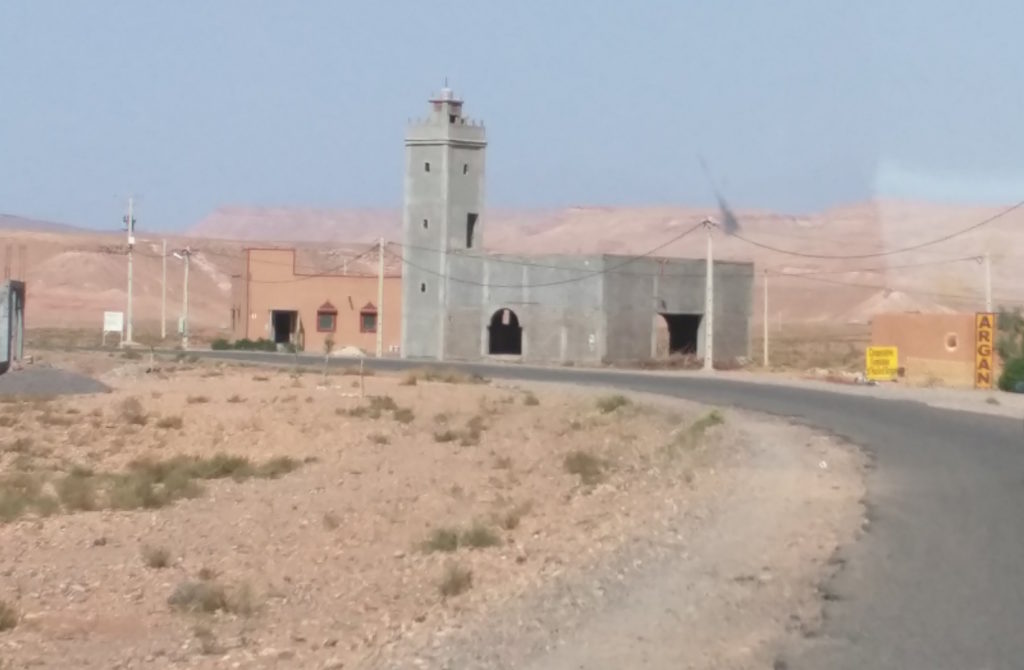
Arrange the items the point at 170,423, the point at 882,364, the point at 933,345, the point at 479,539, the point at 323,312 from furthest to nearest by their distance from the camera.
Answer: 1. the point at 323,312
2. the point at 933,345
3. the point at 882,364
4. the point at 170,423
5. the point at 479,539

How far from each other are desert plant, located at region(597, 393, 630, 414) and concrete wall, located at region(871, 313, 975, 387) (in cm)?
1442

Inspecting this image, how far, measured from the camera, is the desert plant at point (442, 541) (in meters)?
17.9

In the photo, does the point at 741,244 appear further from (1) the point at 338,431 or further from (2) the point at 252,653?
(2) the point at 252,653

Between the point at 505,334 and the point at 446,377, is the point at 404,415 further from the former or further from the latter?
the point at 505,334

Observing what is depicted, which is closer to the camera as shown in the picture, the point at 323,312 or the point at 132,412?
the point at 132,412

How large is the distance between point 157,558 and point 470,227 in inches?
2369

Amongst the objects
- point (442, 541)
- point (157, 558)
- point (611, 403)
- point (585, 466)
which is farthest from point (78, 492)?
point (611, 403)

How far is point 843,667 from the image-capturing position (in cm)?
999

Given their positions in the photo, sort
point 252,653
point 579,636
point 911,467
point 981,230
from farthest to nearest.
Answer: point 981,230 < point 911,467 < point 252,653 < point 579,636

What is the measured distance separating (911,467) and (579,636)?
37.1ft

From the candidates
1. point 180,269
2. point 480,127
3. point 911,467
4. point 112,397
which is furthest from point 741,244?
point 911,467

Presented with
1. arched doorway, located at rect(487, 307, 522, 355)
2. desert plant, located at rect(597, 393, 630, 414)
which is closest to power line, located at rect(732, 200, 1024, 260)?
arched doorway, located at rect(487, 307, 522, 355)

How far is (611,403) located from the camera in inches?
1544

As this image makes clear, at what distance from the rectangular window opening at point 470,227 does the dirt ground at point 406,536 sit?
39.8 meters
